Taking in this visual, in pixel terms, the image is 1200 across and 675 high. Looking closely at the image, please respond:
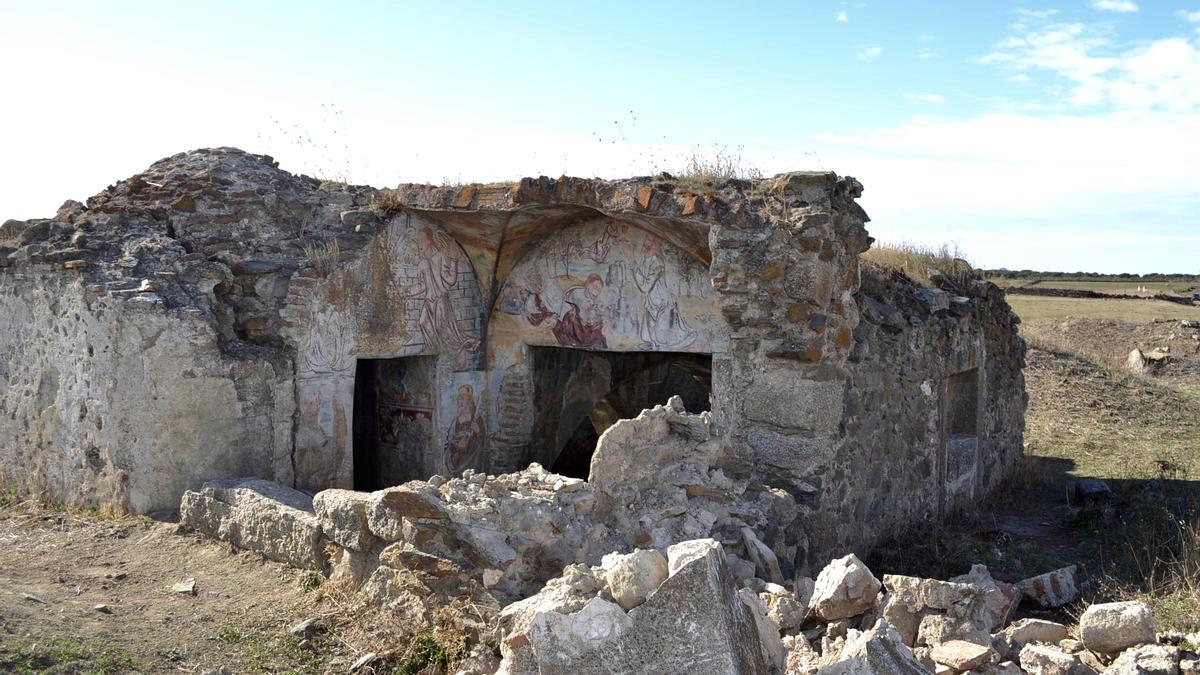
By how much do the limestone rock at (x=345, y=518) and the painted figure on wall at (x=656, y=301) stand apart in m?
2.69

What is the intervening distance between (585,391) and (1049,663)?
5.69 meters

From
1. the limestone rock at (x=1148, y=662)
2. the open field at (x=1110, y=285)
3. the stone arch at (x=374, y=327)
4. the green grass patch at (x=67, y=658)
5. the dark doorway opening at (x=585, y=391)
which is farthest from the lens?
the open field at (x=1110, y=285)

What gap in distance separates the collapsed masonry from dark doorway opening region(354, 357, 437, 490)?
0.08 feet

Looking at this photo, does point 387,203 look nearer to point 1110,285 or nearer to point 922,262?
point 922,262

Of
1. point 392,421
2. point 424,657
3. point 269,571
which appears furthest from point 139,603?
point 392,421

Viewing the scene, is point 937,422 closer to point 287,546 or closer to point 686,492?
point 686,492

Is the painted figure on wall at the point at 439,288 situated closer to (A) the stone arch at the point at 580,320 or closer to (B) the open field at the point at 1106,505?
(A) the stone arch at the point at 580,320

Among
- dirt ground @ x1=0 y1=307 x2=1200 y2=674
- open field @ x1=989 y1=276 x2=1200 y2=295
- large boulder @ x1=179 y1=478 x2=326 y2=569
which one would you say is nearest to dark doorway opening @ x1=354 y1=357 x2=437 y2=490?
large boulder @ x1=179 y1=478 x2=326 y2=569

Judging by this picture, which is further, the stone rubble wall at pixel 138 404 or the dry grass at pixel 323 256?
the dry grass at pixel 323 256

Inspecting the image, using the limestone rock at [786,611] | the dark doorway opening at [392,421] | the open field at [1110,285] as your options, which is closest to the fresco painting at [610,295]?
the dark doorway opening at [392,421]

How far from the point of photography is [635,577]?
3.41 m

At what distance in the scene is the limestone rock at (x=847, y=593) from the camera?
4.38 metres

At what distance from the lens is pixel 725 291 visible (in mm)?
6512

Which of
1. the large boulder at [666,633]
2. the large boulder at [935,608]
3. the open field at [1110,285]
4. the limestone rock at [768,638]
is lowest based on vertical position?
the large boulder at [935,608]
